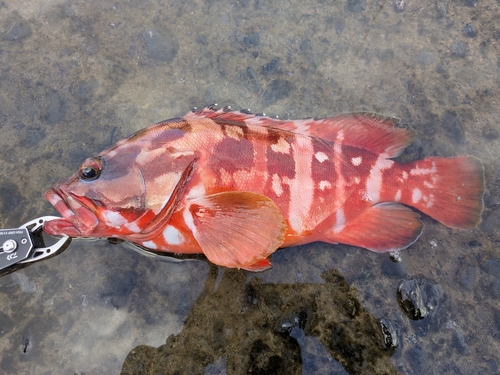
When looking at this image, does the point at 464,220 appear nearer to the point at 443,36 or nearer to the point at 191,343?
the point at 443,36

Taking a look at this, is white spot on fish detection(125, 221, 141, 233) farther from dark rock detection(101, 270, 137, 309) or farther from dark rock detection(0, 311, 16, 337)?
dark rock detection(0, 311, 16, 337)

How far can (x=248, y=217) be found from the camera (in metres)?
2.05

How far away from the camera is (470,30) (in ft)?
9.95

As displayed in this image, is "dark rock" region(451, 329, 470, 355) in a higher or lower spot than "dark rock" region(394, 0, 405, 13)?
lower

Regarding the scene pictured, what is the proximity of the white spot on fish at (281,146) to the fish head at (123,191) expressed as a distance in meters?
0.47

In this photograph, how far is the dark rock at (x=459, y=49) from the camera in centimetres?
299

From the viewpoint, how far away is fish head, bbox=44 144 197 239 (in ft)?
6.51

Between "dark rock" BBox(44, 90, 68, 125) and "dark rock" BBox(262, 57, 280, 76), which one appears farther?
"dark rock" BBox(262, 57, 280, 76)

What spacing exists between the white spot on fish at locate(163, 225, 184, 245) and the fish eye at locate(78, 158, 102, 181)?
1.51ft

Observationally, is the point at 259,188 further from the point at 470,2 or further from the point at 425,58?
the point at 470,2

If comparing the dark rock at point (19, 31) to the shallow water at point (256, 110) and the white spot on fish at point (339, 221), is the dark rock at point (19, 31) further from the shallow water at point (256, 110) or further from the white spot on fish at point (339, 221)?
the white spot on fish at point (339, 221)

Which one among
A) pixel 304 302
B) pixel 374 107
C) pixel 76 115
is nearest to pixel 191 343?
pixel 304 302

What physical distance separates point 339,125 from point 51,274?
6.63 feet

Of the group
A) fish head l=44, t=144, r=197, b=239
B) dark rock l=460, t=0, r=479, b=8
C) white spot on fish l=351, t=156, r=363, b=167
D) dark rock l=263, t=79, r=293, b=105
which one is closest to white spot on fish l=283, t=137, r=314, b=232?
white spot on fish l=351, t=156, r=363, b=167
